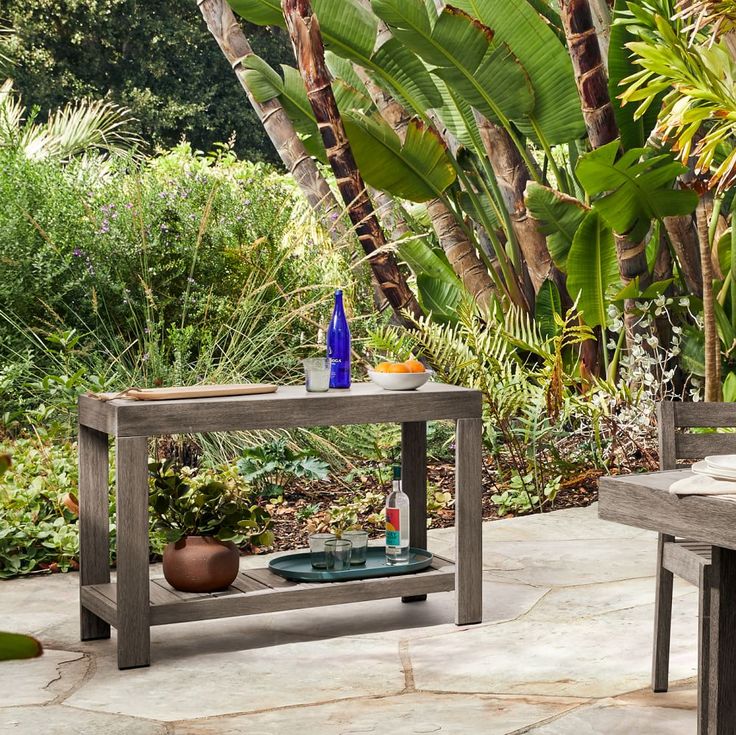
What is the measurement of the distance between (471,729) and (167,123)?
59.9 feet

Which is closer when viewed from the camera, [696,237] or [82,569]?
[82,569]

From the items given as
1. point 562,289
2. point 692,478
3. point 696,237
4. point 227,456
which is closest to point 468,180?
point 562,289

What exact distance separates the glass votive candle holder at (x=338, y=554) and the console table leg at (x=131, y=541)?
2.54 ft

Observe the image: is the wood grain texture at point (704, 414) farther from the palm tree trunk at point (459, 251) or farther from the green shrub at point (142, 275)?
the palm tree trunk at point (459, 251)

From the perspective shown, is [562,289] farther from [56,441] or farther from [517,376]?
[56,441]

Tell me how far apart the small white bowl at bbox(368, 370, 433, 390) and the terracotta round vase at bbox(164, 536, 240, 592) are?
776 millimetres

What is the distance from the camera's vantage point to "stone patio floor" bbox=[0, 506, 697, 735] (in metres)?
3.04

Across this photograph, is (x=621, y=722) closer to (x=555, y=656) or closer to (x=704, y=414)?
(x=555, y=656)

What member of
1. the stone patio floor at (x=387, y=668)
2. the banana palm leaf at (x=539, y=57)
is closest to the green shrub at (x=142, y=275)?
the banana palm leaf at (x=539, y=57)

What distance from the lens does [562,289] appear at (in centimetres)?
744

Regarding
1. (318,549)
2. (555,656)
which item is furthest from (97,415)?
(555,656)

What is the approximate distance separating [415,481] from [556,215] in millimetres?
2706

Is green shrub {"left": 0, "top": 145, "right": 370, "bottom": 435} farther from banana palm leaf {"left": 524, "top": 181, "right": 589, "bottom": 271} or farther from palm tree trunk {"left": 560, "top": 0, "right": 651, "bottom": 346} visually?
palm tree trunk {"left": 560, "top": 0, "right": 651, "bottom": 346}

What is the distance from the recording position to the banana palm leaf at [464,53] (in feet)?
21.2
